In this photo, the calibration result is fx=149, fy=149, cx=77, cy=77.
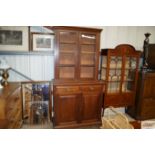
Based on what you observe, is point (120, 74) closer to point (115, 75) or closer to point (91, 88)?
point (115, 75)

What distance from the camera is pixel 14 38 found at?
252 centimetres

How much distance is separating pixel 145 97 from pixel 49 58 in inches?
79.3

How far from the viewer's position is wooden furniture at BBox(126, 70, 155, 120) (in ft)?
9.47

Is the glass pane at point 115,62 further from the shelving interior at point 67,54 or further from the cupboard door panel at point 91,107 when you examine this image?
the shelving interior at point 67,54

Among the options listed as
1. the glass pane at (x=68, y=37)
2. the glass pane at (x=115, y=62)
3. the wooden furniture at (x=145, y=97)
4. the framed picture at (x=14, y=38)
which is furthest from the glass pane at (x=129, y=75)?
the framed picture at (x=14, y=38)

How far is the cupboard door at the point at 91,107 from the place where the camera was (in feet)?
8.46

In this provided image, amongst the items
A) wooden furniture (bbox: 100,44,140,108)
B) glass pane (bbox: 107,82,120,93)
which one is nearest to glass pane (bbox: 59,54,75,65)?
wooden furniture (bbox: 100,44,140,108)

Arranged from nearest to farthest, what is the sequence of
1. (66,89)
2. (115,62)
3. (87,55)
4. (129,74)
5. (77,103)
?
(66,89) < (77,103) < (87,55) < (115,62) < (129,74)

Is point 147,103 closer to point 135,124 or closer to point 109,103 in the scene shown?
point 109,103

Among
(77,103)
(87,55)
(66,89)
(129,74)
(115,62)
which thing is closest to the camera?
(66,89)

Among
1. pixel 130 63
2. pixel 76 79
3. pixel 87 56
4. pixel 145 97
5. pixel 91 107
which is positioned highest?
pixel 87 56

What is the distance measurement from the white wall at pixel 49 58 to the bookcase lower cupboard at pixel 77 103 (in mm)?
451

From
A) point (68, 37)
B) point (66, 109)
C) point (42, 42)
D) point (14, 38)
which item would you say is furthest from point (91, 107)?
point (14, 38)

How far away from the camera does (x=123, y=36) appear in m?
3.14
